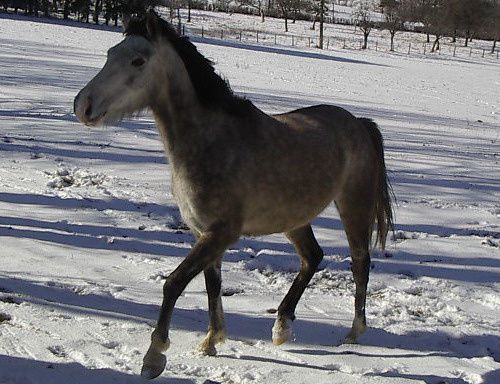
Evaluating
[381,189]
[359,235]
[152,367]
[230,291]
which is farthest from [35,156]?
[152,367]

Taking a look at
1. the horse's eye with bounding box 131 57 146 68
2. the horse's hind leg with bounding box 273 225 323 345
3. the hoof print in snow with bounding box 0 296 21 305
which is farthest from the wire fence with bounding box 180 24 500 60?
the horse's eye with bounding box 131 57 146 68

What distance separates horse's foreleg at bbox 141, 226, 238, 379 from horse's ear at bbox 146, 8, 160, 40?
3.70ft

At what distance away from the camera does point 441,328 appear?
4684 mm

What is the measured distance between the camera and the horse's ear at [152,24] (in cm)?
358

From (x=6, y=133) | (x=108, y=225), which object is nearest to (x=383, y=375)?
(x=108, y=225)

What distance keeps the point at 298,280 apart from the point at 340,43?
181 feet

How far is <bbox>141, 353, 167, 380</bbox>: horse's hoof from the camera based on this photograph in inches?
140

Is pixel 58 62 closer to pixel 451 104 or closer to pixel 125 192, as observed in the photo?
pixel 451 104

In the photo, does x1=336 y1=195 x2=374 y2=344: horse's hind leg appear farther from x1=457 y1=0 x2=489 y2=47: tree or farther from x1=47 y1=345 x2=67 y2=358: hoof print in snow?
x1=457 y1=0 x2=489 y2=47: tree

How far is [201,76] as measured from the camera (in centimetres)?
388

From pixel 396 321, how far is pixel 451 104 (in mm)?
17537

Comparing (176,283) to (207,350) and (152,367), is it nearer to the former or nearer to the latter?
(152,367)

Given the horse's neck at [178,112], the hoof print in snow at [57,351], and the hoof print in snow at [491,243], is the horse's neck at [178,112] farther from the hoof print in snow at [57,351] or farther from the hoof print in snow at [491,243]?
the hoof print in snow at [491,243]

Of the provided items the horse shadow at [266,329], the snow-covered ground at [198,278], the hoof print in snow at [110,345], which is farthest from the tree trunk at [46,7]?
the hoof print in snow at [110,345]
